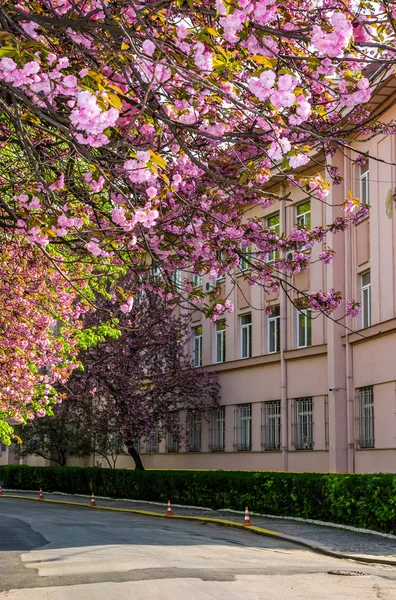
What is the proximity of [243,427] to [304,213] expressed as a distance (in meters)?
8.36

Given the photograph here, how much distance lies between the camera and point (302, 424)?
3048 centimetres

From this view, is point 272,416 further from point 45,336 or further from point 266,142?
point 266,142

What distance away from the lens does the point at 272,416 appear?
3253 cm

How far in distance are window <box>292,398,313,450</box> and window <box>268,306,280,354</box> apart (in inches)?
104

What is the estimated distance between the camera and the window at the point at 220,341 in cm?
3722

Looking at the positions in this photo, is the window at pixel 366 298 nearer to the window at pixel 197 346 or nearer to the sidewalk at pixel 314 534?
the sidewalk at pixel 314 534

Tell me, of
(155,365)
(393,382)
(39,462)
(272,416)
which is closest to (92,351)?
(155,365)

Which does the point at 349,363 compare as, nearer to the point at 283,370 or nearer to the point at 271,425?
the point at 283,370

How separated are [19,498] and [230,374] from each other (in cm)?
1260

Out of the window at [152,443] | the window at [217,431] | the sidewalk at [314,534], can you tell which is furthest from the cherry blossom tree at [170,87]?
the window at [152,443]

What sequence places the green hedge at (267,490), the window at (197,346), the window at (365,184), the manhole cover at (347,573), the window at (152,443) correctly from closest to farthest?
1. the manhole cover at (347,573)
2. the green hedge at (267,490)
3. the window at (365,184)
4. the window at (197,346)
5. the window at (152,443)

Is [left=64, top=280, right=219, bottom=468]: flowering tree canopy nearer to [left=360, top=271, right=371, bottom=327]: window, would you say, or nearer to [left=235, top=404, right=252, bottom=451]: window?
[left=235, top=404, right=252, bottom=451]: window

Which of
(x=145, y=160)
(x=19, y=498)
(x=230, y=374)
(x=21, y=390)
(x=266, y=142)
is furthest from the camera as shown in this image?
(x=19, y=498)

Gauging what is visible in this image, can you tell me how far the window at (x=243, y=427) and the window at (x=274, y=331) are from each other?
2.48 meters
